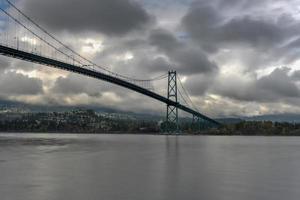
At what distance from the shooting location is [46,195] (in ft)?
51.8

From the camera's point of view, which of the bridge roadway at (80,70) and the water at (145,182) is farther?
the bridge roadway at (80,70)

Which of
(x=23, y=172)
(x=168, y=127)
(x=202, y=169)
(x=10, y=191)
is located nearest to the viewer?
(x=10, y=191)

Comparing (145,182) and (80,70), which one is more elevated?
(80,70)

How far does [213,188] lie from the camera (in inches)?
693

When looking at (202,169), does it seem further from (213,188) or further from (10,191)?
(10,191)

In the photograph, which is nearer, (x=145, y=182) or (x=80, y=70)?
(x=145, y=182)

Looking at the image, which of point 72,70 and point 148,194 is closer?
point 148,194

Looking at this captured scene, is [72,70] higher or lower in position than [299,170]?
higher

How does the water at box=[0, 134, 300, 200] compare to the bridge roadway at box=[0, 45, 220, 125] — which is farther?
the bridge roadway at box=[0, 45, 220, 125]

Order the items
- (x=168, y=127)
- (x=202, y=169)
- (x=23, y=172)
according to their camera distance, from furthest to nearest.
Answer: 1. (x=168, y=127)
2. (x=202, y=169)
3. (x=23, y=172)

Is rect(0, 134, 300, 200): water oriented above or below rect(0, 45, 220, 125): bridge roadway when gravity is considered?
below

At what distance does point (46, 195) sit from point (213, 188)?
657 centimetres

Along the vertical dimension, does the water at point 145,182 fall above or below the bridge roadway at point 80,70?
below

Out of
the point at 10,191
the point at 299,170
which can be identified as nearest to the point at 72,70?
the point at 299,170
